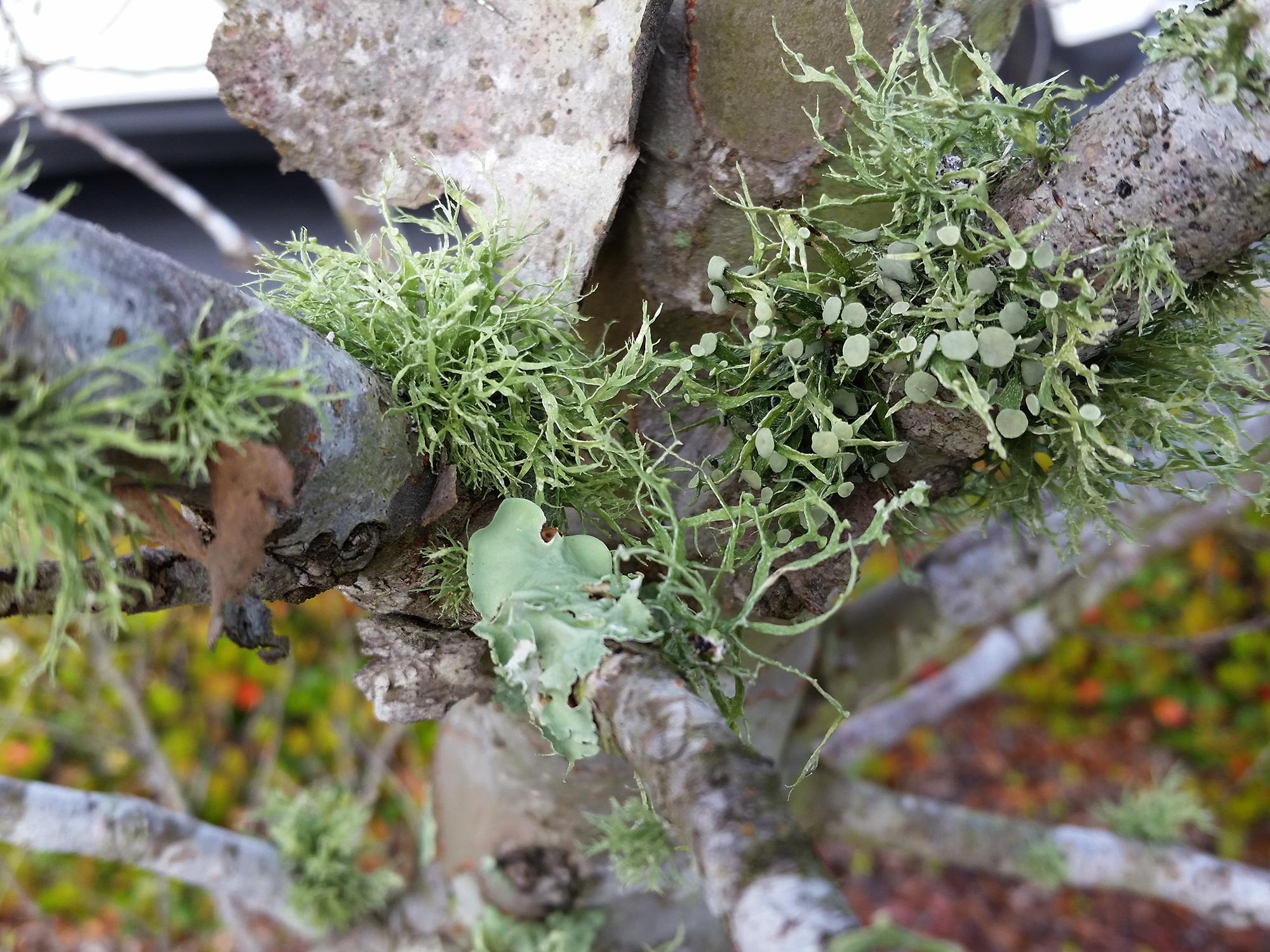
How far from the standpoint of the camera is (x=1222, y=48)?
46 centimetres

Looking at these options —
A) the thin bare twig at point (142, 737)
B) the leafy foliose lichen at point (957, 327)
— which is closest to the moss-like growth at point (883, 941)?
the leafy foliose lichen at point (957, 327)

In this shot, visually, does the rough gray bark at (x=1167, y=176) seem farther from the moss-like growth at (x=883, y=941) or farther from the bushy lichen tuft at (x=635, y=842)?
the bushy lichen tuft at (x=635, y=842)

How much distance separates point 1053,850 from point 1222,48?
1.16m

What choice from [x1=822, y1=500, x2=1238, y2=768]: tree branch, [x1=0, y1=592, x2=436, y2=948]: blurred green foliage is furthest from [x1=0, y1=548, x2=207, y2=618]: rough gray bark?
[x1=0, y1=592, x2=436, y2=948]: blurred green foliage

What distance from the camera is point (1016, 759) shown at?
268 cm

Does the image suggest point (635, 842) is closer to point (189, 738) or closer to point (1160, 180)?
point (1160, 180)

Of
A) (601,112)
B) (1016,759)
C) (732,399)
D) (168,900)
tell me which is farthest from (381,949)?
(1016,759)

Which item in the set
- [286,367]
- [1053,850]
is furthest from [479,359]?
[1053,850]

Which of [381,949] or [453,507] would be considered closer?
[453,507]

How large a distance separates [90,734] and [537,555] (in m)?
2.05

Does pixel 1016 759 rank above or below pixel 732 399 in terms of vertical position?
below

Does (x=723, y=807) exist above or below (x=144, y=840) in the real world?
above

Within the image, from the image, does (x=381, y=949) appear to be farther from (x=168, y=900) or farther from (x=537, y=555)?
(x=168, y=900)

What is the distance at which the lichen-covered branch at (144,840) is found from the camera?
96cm
